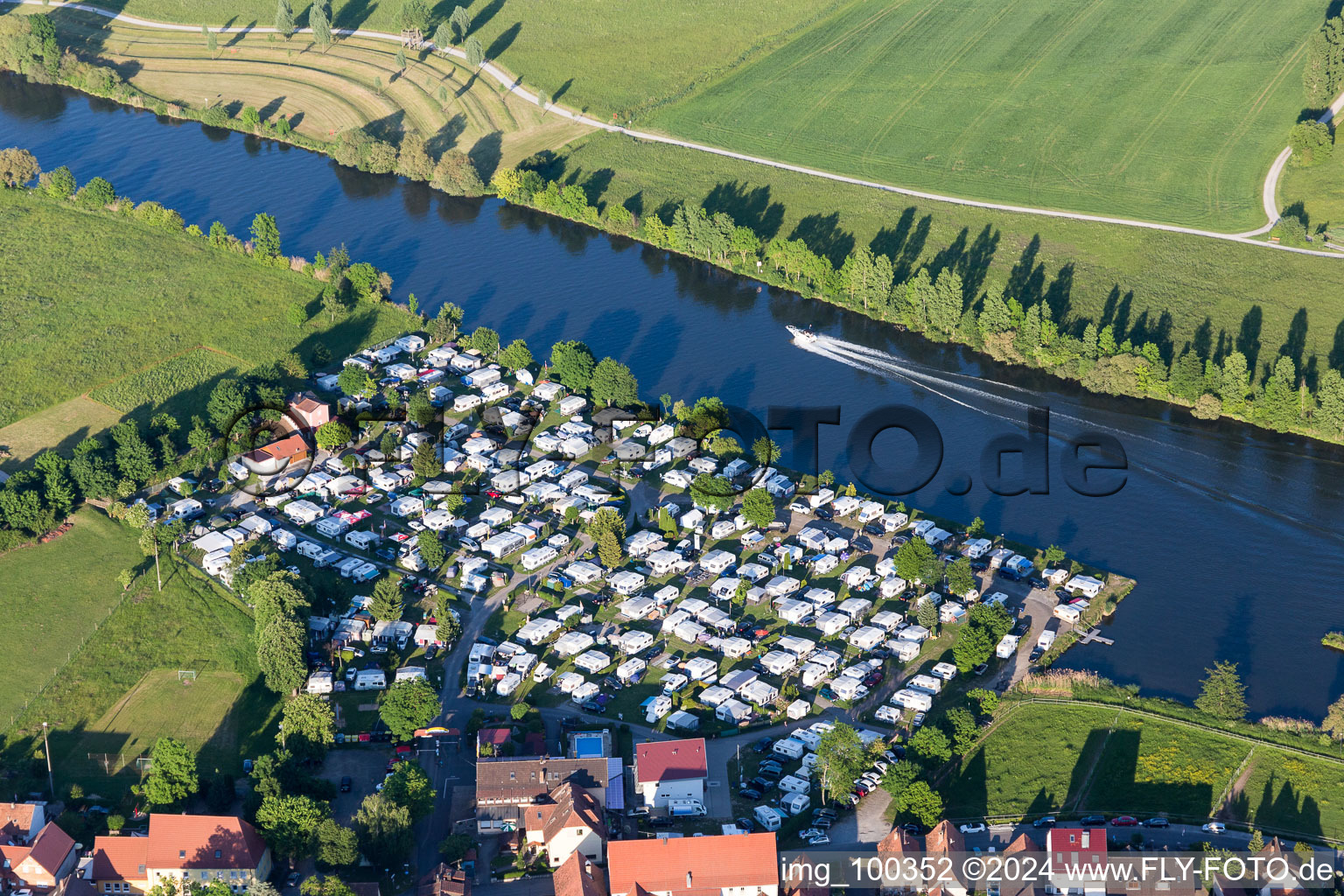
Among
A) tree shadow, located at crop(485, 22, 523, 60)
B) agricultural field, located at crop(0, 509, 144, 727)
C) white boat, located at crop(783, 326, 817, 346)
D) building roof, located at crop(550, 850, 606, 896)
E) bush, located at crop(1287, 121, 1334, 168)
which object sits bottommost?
building roof, located at crop(550, 850, 606, 896)

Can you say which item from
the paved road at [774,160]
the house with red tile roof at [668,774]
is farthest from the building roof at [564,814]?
the paved road at [774,160]

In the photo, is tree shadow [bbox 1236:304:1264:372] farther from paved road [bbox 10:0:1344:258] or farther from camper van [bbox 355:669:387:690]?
camper van [bbox 355:669:387:690]

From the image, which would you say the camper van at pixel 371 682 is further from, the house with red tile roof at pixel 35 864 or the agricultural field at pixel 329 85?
the agricultural field at pixel 329 85

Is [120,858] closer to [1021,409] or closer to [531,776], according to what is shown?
[531,776]

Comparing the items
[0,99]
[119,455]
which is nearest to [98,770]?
[119,455]

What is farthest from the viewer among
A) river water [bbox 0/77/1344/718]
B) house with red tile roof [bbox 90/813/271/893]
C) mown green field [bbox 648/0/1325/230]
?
mown green field [bbox 648/0/1325/230]

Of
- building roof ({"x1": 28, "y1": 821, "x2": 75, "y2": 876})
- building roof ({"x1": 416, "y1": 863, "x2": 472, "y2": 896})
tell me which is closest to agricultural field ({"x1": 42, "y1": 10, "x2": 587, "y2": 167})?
building roof ({"x1": 28, "y1": 821, "x2": 75, "y2": 876})

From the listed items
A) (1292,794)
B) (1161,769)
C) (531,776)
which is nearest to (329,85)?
(531,776)
